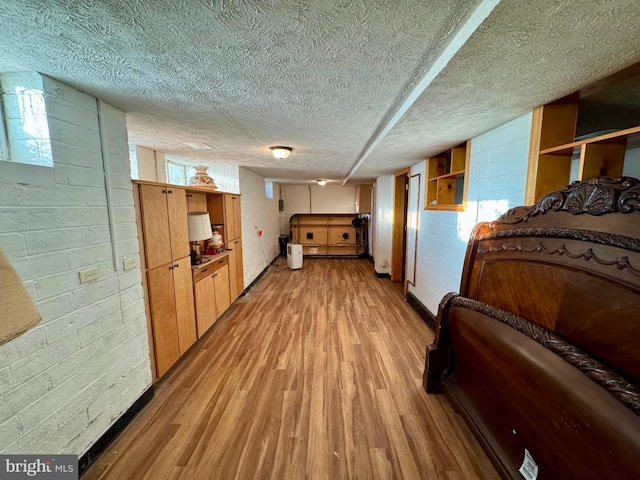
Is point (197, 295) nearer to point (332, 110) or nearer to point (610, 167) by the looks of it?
point (332, 110)

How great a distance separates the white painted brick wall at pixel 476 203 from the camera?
68.8 inches

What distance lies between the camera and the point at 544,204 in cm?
120

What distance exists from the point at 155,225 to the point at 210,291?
3.83 feet

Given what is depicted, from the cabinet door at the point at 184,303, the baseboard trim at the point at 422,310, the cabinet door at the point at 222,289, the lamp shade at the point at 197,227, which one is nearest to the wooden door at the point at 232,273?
the cabinet door at the point at 222,289

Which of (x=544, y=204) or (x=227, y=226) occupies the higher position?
(x=544, y=204)

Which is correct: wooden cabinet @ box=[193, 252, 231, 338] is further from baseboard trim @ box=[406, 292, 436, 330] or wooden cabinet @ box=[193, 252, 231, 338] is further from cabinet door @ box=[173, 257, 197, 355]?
baseboard trim @ box=[406, 292, 436, 330]

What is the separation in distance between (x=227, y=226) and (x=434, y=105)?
9.45 ft

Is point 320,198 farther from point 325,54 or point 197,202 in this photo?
point 325,54

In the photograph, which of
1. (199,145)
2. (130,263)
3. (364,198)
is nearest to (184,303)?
(130,263)

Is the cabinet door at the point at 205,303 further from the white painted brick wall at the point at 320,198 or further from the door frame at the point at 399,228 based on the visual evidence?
the white painted brick wall at the point at 320,198

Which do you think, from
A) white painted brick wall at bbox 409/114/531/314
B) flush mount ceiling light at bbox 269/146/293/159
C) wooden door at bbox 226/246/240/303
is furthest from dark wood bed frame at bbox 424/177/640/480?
wooden door at bbox 226/246/240/303

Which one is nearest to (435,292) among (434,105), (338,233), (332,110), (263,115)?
(434,105)

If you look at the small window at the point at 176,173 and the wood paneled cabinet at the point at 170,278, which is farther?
the small window at the point at 176,173

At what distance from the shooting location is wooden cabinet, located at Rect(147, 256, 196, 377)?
196 centimetres
